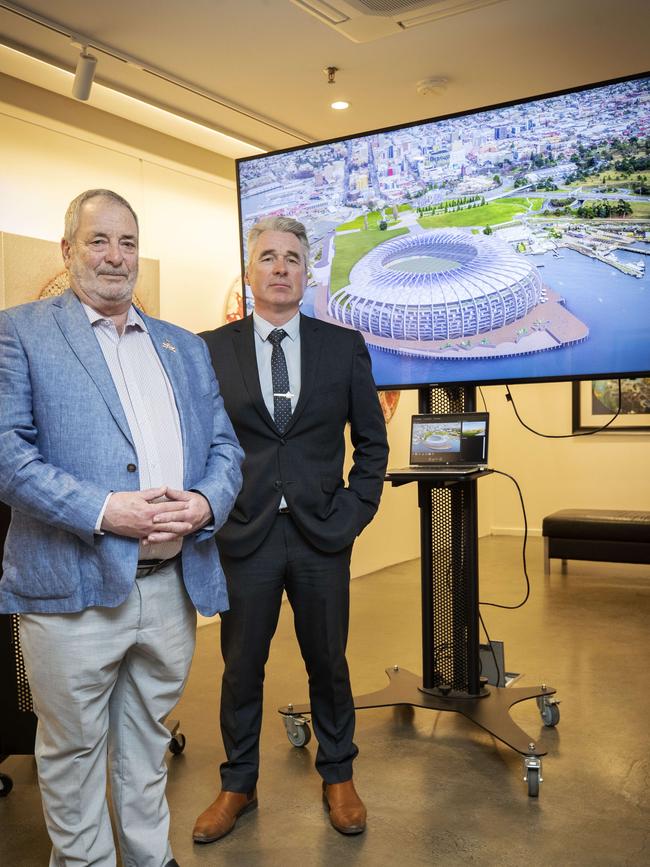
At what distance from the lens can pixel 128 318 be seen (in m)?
2.20

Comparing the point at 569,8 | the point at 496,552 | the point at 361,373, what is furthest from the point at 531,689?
the point at 496,552

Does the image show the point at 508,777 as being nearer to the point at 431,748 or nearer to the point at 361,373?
the point at 431,748

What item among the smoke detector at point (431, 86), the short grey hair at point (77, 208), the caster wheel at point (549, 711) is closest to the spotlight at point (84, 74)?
the smoke detector at point (431, 86)

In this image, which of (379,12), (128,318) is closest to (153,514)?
(128,318)

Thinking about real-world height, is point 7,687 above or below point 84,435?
below

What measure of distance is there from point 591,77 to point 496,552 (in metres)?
4.51

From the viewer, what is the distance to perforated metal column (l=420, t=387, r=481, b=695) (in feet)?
11.5

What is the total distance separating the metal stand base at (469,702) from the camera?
3262mm

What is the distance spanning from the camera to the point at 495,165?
3223 mm

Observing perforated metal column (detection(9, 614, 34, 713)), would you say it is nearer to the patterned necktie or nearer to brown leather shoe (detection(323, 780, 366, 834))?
brown leather shoe (detection(323, 780, 366, 834))

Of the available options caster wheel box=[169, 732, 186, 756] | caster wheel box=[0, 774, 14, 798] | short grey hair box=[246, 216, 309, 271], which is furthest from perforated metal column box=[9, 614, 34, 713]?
short grey hair box=[246, 216, 309, 271]

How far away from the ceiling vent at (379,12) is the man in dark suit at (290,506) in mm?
1624

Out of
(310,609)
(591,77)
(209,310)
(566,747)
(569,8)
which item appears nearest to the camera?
(310,609)

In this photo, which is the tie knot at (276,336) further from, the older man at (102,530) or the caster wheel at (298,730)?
the caster wheel at (298,730)
